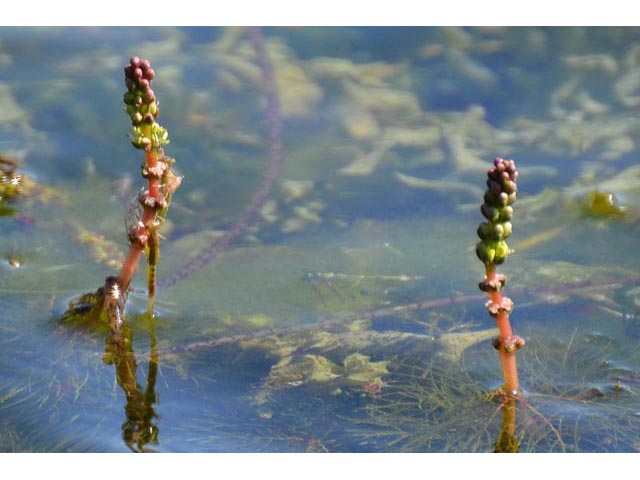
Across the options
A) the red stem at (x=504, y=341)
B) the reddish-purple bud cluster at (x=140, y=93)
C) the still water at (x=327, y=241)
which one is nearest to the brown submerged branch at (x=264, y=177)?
the still water at (x=327, y=241)

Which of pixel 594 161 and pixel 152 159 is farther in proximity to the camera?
pixel 594 161

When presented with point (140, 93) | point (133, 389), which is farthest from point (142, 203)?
point (133, 389)

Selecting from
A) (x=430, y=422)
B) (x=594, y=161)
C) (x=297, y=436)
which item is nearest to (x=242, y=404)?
(x=297, y=436)

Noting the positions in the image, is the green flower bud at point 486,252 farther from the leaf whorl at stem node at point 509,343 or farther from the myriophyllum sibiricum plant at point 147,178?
the myriophyllum sibiricum plant at point 147,178

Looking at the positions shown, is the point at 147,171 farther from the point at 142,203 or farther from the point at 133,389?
the point at 133,389

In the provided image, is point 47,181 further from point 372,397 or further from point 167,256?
point 372,397

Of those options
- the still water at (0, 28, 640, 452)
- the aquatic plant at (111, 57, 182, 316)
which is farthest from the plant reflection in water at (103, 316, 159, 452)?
the aquatic plant at (111, 57, 182, 316)
